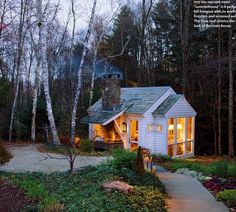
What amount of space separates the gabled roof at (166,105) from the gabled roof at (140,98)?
44 centimetres

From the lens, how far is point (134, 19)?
28938mm

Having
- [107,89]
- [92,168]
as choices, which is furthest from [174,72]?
[92,168]

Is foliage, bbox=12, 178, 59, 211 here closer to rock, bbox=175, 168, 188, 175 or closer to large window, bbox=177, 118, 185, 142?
rock, bbox=175, 168, 188, 175

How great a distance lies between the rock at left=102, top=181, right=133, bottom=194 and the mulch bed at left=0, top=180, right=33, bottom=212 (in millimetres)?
1611

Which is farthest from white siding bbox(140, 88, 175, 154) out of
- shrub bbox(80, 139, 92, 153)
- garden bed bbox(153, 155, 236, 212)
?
garden bed bbox(153, 155, 236, 212)

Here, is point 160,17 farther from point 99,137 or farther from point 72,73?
point 99,137

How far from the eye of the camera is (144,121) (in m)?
16.8

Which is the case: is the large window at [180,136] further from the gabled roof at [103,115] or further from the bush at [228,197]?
the bush at [228,197]

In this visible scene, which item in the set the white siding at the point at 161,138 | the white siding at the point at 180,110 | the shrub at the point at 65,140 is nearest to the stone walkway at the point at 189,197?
the white siding at the point at 161,138

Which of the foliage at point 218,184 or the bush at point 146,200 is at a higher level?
the bush at point 146,200

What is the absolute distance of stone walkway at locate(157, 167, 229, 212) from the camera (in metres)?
6.61

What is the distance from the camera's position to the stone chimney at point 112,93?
58.7 ft

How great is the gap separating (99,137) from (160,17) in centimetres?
1391

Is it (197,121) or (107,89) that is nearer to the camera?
(107,89)
